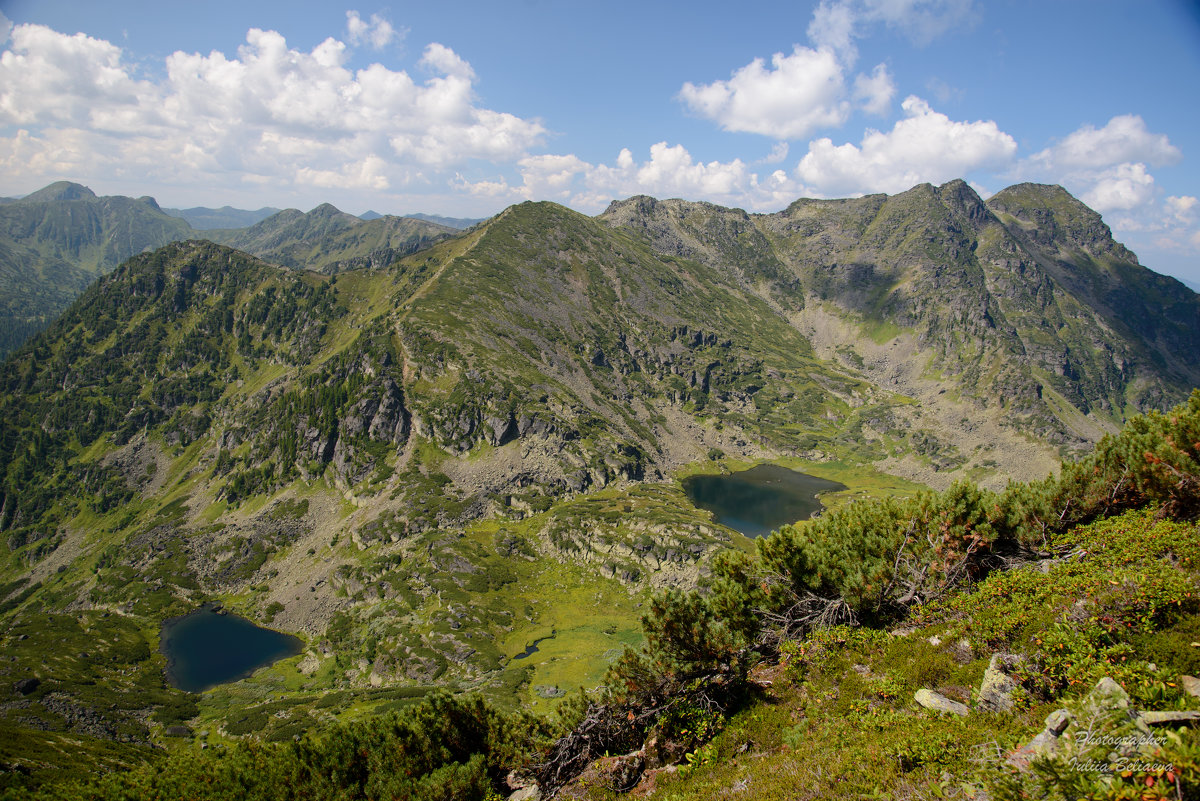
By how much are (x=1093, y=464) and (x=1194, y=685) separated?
1823 cm

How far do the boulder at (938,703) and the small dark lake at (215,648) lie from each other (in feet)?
480

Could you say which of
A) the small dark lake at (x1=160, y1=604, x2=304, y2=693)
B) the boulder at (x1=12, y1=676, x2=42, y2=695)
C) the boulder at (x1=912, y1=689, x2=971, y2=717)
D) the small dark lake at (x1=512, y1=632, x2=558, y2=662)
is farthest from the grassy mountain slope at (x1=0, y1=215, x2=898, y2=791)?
the boulder at (x1=912, y1=689, x2=971, y2=717)

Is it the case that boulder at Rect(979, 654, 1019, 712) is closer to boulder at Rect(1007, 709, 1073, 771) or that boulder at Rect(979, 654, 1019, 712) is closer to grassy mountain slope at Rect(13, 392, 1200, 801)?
grassy mountain slope at Rect(13, 392, 1200, 801)

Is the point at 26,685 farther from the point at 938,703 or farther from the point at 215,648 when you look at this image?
the point at 938,703

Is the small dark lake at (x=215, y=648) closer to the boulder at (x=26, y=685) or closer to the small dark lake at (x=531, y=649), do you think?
the boulder at (x=26, y=685)

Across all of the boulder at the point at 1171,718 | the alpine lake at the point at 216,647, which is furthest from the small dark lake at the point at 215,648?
the boulder at the point at 1171,718

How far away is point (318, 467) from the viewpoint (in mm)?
188750

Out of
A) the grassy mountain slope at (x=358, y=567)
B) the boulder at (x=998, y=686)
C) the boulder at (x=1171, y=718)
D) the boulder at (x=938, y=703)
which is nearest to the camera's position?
the boulder at (x=1171, y=718)

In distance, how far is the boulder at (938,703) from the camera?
12.7m

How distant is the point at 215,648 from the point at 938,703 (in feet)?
538

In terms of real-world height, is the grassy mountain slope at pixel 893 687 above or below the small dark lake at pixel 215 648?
above

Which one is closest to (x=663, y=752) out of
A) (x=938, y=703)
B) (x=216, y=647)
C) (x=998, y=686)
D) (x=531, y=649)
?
(x=938, y=703)

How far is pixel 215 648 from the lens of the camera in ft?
422

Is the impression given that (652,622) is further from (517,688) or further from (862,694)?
(517,688)
